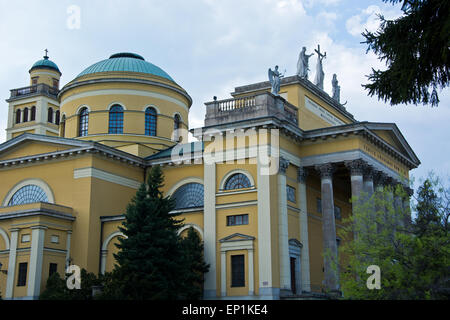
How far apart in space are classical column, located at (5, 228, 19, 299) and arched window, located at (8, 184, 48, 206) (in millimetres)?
3052

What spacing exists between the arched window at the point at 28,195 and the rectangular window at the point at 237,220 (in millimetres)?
10838

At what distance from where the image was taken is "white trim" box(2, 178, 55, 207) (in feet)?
107

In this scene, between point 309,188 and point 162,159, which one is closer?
point 309,188

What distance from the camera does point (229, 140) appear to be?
1171 inches

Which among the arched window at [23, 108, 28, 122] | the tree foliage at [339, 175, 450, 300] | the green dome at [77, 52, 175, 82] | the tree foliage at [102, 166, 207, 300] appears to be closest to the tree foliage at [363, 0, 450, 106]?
the tree foliage at [339, 175, 450, 300]

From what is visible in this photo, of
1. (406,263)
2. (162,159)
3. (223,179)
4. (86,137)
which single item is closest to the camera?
(406,263)

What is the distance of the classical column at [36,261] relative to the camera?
1132 inches

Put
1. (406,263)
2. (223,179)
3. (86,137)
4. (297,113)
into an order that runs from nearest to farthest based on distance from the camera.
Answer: (406,263) → (223,179) → (297,113) → (86,137)

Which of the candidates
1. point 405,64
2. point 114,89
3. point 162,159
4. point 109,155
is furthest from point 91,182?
point 405,64

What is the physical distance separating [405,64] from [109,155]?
22.4 meters

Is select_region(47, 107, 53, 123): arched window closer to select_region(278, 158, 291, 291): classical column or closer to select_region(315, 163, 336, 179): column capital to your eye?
select_region(278, 158, 291, 291): classical column

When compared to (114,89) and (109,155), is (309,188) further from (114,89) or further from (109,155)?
(114,89)

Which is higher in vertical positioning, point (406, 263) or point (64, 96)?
point (64, 96)

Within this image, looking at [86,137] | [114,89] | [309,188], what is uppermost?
[114,89]
